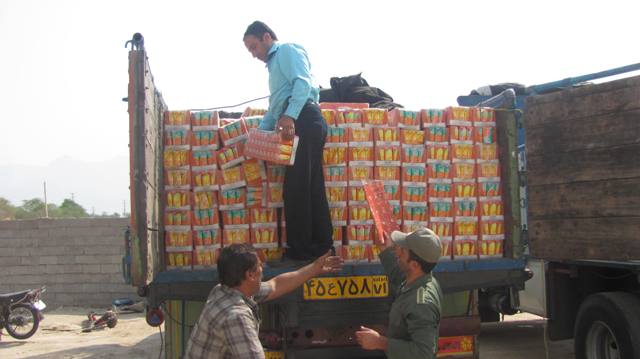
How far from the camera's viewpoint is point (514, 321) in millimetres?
10406

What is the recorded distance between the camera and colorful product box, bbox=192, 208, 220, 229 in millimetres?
4316

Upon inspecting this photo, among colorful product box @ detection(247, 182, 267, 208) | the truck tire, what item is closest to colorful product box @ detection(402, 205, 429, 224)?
colorful product box @ detection(247, 182, 267, 208)

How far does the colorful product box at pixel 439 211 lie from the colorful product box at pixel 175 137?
1.67 meters

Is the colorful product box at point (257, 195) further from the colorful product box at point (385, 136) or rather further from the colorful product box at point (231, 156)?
the colorful product box at point (385, 136)

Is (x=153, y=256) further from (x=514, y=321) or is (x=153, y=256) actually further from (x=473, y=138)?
(x=514, y=321)

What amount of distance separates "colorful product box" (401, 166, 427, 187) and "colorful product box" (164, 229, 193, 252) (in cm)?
145

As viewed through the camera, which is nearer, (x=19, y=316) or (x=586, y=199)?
(x=586, y=199)

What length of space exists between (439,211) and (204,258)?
62.2 inches

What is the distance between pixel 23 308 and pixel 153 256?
743 cm

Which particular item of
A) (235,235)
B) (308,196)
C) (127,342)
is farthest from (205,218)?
(127,342)

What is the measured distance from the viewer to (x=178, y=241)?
14.1ft

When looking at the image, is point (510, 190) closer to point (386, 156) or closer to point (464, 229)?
point (464, 229)

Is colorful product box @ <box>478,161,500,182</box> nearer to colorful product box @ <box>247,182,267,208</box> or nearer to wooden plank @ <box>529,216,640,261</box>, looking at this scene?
wooden plank @ <box>529,216,640,261</box>

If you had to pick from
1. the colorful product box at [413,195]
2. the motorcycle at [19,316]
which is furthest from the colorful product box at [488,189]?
the motorcycle at [19,316]
